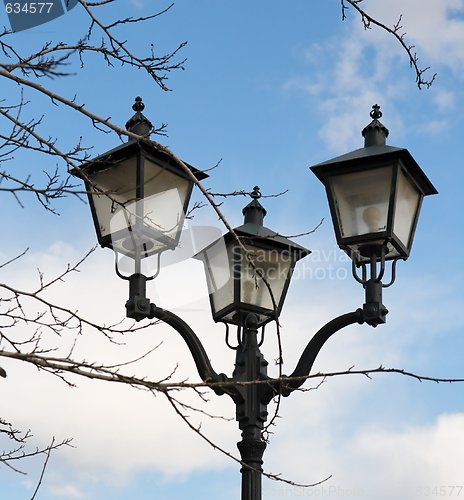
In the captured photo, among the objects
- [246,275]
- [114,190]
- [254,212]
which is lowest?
[246,275]

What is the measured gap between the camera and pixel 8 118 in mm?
4652

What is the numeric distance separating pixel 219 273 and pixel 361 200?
86 cm

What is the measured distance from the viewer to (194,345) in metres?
5.81

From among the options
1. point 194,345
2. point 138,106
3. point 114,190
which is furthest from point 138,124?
point 194,345

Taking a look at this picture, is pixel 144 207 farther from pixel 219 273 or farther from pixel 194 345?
pixel 194 345

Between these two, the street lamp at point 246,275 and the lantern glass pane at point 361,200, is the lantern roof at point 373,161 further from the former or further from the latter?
the street lamp at point 246,275

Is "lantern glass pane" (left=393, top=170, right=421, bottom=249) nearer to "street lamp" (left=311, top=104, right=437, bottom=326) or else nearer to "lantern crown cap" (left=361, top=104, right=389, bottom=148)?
"street lamp" (left=311, top=104, right=437, bottom=326)

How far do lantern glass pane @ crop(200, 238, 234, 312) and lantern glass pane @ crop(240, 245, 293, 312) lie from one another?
7 cm

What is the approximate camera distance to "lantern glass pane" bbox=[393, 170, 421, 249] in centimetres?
581

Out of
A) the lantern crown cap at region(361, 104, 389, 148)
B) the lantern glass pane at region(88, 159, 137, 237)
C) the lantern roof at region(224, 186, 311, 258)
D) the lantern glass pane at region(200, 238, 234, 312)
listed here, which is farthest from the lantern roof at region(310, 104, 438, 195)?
the lantern glass pane at region(88, 159, 137, 237)

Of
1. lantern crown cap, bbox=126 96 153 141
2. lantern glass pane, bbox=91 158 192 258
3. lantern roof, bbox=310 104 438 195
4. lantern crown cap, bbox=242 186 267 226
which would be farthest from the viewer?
lantern crown cap, bbox=242 186 267 226

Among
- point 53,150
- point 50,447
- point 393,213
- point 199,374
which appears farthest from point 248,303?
point 53,150

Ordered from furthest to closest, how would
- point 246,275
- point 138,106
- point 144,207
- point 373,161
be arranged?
point 138,106 < point 246,275 < point 373,161 < point 144,207

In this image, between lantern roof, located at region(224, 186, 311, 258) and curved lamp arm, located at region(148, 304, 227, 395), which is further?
lantern roof, located at region(224, 186, 311, 258)
